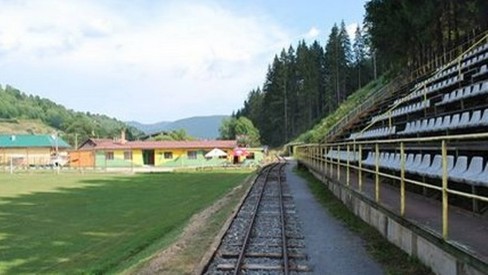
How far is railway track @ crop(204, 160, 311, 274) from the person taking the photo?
1010 cm

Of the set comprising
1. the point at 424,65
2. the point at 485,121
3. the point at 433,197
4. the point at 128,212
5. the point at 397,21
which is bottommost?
the point at 128,212

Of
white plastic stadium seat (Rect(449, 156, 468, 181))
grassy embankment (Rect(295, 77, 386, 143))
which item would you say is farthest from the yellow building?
white plastic stadium seat (Rect(449, 156, 468, 181))

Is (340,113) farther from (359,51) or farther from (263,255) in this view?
(263,255)

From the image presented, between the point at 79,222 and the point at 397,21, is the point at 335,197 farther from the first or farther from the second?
the point at 397,21

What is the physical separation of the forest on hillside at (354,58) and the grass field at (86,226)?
55.6 ft

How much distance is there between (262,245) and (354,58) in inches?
4097

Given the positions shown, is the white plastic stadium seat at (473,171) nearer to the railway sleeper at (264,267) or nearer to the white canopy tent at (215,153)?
the railway sleeper at (264,267)

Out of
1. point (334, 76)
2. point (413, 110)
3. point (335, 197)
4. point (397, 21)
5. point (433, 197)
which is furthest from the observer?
point (334, 76)

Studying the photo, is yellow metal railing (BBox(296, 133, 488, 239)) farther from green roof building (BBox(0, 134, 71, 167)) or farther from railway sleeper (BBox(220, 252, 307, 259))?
green roof building (BBox(0, 134, 71, 167))

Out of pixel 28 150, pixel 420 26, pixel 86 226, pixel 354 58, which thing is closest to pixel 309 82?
pixel 354 58

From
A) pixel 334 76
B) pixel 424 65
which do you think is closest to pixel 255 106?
pixel 334 76

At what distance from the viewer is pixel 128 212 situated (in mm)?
24828

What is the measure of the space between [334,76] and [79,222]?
89.3 metres

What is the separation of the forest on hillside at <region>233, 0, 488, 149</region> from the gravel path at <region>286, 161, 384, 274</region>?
77.8 feet
